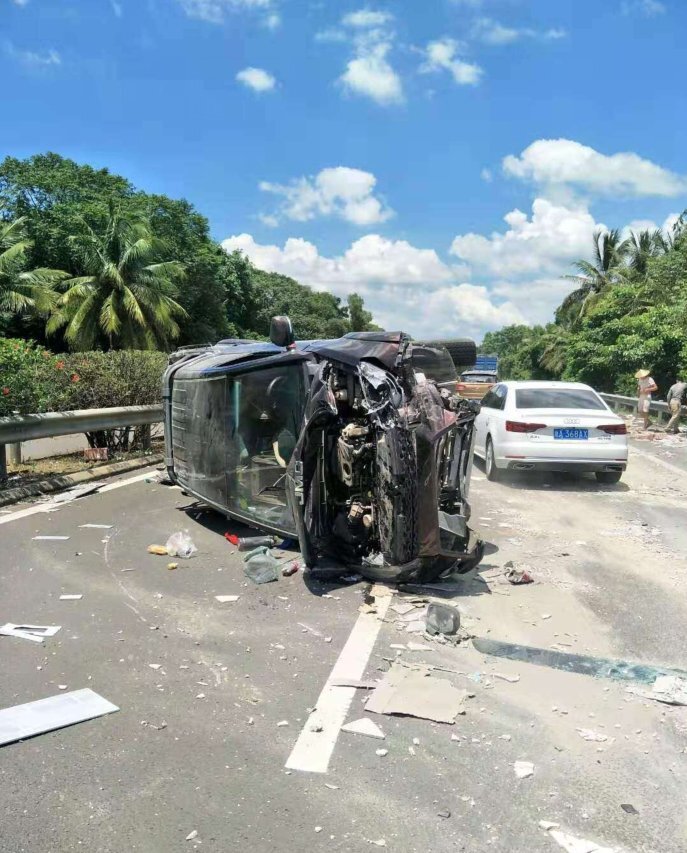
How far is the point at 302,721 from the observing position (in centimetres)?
337

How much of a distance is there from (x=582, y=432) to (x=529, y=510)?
2.00 meters

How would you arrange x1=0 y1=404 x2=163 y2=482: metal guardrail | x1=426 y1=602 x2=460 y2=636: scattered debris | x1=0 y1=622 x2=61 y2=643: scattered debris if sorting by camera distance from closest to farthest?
x1=0 y1=622 x2=61 y2=643: scattered debris → x1=426 y1=602 x2=460 y2=636: scattered debris → x1=0 y1=404 x2=163 y2=482: metal guardrail

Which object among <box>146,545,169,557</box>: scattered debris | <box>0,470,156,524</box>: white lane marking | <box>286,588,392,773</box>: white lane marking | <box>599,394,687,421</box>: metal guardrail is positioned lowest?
<box>286,588,392,773</box>: white lane marking

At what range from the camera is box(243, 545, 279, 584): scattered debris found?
A: 546 cm

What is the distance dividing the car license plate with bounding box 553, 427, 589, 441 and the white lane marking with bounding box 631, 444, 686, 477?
3031 millimetres

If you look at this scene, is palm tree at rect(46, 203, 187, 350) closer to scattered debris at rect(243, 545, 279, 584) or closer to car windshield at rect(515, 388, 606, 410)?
car windshield at rect(515, 388, 606, 410)

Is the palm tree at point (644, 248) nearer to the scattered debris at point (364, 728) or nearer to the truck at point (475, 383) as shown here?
the truck at point (475, 383)

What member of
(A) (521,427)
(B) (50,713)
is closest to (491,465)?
(A) (521,427)

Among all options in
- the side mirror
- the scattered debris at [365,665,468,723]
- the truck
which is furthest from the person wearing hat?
the scattered debris at [365,665,468,723]

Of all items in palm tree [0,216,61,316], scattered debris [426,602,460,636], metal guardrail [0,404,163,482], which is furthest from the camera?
palm tree [0,216,61,316]

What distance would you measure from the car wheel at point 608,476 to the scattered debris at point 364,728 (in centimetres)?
776

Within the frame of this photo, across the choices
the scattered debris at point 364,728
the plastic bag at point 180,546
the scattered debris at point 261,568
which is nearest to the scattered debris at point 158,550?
the plastic bag at point 180,546

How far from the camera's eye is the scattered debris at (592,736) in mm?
3273

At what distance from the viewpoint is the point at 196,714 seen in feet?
11.3
